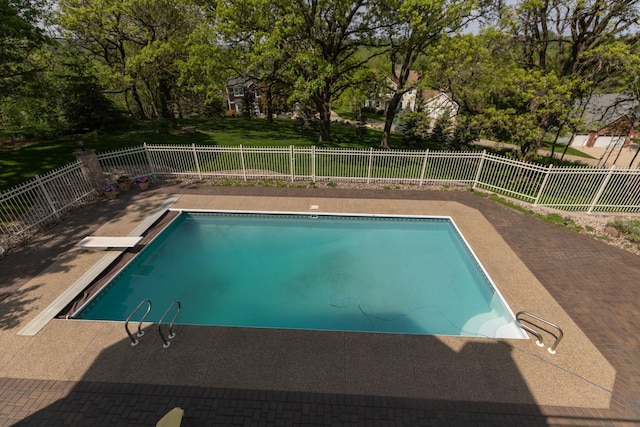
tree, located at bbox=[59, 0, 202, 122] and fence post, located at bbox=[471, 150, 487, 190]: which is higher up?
tree, located at bbox=[59, 0, 202, 122]

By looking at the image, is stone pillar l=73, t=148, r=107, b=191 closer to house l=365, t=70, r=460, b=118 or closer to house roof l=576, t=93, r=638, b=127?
house l=365, t=70, r=460, b=118

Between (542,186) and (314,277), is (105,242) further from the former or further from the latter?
(542,186)

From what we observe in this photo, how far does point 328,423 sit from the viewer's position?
5.08 metres

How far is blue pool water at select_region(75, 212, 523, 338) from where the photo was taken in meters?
8.21

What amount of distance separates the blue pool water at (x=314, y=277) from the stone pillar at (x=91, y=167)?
4796 millimetres

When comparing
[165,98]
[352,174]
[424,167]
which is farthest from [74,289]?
[165,98]

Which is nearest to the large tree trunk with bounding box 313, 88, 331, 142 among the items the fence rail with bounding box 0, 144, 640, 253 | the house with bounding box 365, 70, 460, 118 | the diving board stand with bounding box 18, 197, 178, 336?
the house with bounding box 365, 70, 460, 118

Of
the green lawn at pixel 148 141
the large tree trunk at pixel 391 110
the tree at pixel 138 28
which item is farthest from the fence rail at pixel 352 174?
the tree at pixel 138 28

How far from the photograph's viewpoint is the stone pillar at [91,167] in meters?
12.6

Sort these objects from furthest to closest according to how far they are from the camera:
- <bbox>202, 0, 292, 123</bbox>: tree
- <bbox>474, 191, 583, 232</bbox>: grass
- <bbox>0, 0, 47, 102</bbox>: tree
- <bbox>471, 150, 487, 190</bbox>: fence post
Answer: <bbox>202, 0, 292, 123</bbox>: tree → <bbox>471, 150, 487, 190</bbox>: fence post → <bbox>474, 191, 583, 232</bbox>: grass → <bbox>0, 0, 47, 102</bbox>: tree

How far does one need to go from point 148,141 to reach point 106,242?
13.9m

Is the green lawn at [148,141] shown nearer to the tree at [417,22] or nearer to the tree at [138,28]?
the tree at [138,28]

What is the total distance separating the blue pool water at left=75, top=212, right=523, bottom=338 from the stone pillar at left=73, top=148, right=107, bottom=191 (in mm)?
4796

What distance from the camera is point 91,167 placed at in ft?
43.0
